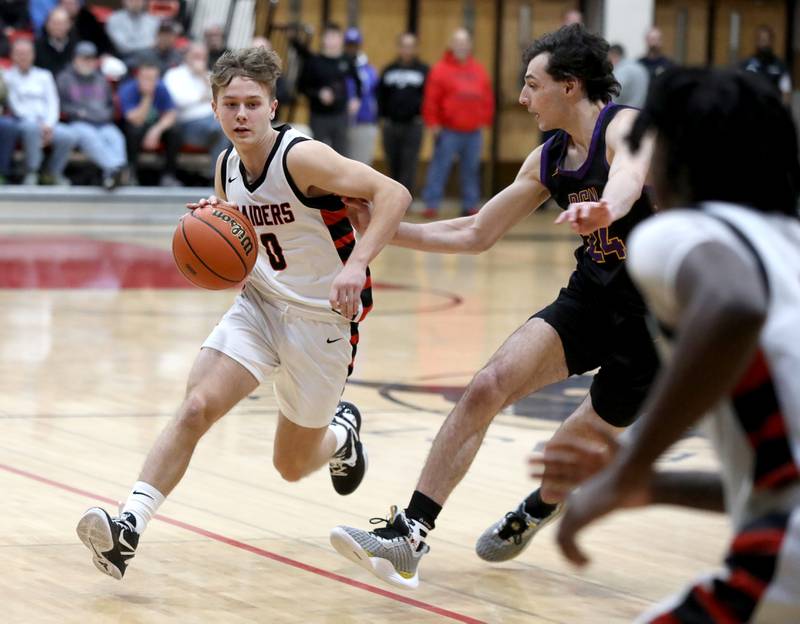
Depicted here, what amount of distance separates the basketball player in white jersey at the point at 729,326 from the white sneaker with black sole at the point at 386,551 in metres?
2.13

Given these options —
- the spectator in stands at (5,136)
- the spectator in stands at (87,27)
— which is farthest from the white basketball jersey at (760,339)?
the spectator in stands at (87,27)

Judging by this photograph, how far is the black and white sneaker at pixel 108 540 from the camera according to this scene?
4.21 m

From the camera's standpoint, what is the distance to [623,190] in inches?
165

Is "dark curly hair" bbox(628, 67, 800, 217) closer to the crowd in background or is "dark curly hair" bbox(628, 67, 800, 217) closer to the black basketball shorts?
the black basketball shorts

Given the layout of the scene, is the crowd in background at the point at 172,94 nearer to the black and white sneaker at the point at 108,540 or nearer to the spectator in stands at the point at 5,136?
the spectator in stands at the point at 5,136

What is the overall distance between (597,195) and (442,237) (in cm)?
54

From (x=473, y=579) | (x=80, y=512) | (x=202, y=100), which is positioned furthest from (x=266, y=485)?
(x=202, y=100)

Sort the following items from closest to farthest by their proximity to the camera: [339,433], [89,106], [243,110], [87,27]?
[243,110] → [339,433] → [89,106] → [87,27]

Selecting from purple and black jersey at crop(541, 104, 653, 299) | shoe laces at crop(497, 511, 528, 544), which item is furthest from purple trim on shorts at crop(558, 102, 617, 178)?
shoe laces at crop(497, 511, 528, 544)

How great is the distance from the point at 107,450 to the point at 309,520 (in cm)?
133

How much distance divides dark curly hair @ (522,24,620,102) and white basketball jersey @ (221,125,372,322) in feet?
2.67

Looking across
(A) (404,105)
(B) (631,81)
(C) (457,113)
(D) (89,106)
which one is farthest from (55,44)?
(B) (631,81)

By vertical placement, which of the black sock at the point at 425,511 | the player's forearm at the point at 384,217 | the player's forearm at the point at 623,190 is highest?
the player's forearm at the point at 623,190

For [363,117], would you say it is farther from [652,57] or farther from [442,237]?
[442,237]
